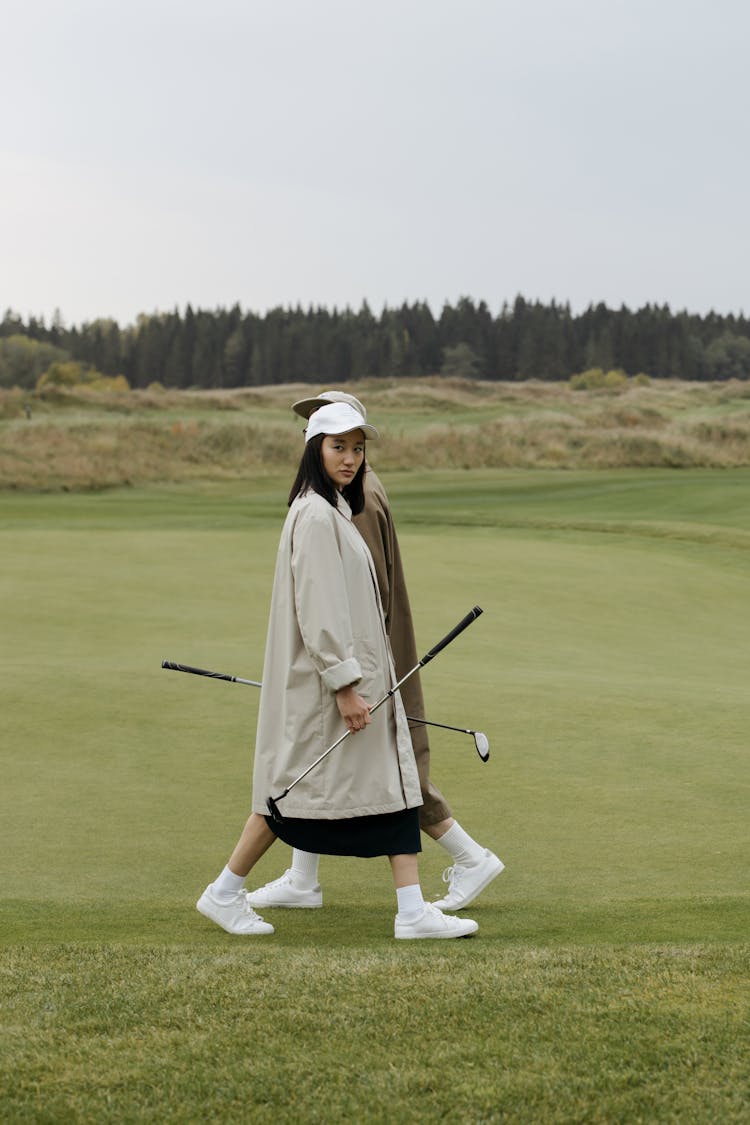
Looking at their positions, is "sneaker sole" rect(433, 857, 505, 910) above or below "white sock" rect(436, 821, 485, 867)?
below

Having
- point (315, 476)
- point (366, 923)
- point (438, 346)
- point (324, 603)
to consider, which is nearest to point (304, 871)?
point (366, 923)

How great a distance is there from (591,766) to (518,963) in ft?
12.2

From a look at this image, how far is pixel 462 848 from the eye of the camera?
537 cm

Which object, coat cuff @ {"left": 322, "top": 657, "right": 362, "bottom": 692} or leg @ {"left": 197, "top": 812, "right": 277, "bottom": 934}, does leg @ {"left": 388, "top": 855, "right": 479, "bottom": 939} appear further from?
coat cuff @ {"left": 322, "top": 657, "right": 362, "bottom": 692}

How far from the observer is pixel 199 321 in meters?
136

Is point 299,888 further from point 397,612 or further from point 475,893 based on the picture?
point 397,612

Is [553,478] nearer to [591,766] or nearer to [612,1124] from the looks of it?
[591,766]

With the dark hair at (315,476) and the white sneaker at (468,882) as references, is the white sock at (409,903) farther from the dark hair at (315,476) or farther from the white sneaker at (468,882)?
the dark hair at (315,476)

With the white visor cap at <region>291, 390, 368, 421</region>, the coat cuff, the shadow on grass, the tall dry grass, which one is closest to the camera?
the shadow on grass

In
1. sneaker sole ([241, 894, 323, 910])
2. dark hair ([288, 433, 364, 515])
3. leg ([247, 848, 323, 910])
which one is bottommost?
sneaker sole ([241, 894, 323, 910])

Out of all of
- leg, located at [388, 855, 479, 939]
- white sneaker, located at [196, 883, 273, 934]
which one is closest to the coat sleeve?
leg, located at [388, 855, 479, 939]

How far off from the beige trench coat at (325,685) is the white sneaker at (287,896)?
598mm

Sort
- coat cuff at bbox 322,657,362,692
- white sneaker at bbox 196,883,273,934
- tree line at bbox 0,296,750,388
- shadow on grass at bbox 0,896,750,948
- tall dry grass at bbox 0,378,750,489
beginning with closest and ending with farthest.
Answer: shadow on grass at bbox 0,896,750,948 → coat cuff at bbox 322,657,362,692 → white sneaker at bbox 196,883,273,934 → tall dry grass at bbox 0,378,750,489 → tree line at bbox 0,296,750,388

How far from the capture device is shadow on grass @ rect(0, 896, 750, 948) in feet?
15.1
